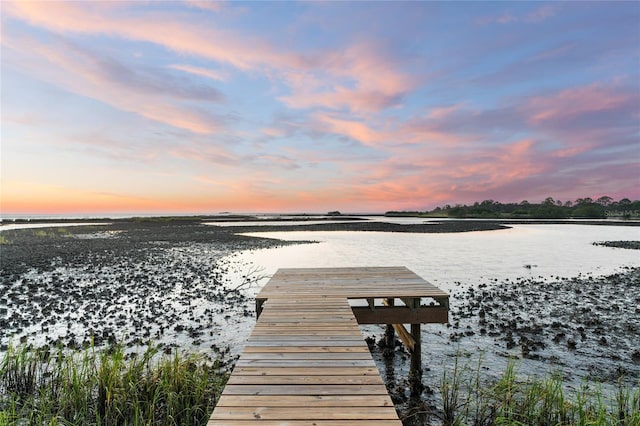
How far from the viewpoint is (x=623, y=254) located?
28.6m

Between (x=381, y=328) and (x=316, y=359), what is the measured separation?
7603 mm

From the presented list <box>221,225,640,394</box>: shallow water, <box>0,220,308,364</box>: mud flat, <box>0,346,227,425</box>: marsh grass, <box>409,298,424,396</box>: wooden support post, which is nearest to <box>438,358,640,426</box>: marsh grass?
<box>409,298,424,396</box>: wooden support post

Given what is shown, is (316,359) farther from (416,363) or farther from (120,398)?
(416,363)

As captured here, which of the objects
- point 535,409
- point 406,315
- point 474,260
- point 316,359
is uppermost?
point 316,359

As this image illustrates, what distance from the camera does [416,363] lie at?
7.91 m

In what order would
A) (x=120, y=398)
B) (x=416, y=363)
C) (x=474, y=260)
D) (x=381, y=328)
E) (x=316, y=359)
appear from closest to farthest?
(x=316, y=359) → (x=120, y=398) → (x=416, y=363) → (x=381, y=328) → (x=474, y=260)

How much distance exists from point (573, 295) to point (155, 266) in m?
24.2

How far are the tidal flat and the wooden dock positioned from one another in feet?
6.50

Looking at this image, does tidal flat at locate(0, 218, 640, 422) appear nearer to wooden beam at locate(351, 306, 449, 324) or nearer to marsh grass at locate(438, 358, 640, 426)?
marsh grass at locate(438, 358, 640, 426)

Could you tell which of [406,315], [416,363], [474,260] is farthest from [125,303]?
[474,260]

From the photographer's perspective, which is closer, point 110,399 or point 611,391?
point 110,399

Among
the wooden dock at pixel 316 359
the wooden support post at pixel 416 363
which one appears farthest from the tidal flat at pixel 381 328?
the wooden dock at pixel 316 359

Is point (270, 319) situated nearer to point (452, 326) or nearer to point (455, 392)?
point (455, 392)

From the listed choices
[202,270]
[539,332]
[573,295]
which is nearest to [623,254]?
[573,295]
